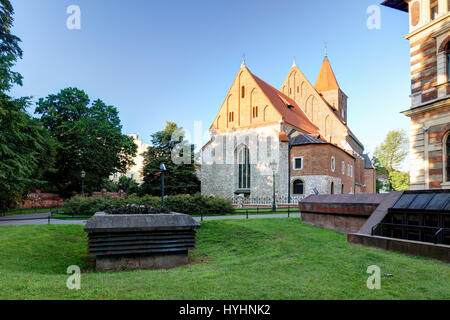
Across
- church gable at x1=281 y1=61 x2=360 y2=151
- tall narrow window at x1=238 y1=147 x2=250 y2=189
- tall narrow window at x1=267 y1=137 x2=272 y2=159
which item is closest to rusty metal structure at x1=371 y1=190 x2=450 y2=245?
tall narrow window at x1=267 y1=137 x2=272 y2=159

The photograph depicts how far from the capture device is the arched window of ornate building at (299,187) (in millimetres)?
33225

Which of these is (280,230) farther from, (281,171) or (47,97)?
(47,97)

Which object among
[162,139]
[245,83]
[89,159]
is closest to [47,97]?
[89,159]

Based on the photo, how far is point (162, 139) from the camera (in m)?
44.5

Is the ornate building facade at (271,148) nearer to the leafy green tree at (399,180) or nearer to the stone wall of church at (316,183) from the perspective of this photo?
the stone wall of church at (316,183)

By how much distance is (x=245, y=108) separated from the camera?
124 feet

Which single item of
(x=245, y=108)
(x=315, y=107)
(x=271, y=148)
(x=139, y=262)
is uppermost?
(x=315, y=107)

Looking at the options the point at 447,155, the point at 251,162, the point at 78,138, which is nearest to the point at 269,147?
the point at 251,162

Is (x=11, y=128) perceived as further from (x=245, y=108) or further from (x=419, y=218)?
(x=245, y=108)

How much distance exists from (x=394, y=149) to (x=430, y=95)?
39.0 m

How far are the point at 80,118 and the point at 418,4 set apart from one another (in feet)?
108

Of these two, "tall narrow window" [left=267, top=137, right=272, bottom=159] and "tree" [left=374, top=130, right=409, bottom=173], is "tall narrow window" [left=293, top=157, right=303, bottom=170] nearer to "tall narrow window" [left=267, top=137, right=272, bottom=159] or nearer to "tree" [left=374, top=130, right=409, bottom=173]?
"tall narrow window" [left=267, top=137, right=272, bottom=159]

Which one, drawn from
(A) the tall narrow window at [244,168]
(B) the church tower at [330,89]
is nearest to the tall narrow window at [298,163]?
(A) the tall narrow window at [244,168]

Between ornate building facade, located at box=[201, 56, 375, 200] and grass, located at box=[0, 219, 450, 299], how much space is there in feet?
80.4
